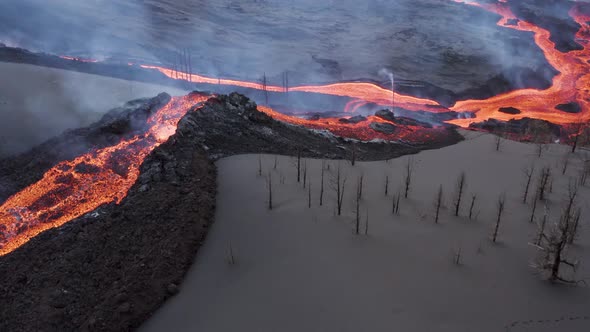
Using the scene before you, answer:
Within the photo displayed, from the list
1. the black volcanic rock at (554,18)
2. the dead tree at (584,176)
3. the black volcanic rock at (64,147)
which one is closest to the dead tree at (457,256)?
the dead tree at (584,176)

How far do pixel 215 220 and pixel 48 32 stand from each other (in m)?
57.0

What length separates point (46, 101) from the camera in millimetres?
20938

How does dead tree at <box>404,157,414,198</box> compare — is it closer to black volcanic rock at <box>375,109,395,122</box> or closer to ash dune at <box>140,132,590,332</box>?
ash dune at <box>140,132,590,332</box>

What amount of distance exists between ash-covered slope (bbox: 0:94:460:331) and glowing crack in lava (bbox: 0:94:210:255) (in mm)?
796

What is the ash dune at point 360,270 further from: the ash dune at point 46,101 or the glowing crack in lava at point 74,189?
the ash dune at point 46,101

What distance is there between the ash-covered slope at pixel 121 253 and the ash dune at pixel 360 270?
52 cm

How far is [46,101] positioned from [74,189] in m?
11.2

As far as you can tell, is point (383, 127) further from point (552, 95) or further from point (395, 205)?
point (552, 95)

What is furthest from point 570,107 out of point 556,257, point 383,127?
point 556,257

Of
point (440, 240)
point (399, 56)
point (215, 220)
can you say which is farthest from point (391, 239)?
point (399, 56)

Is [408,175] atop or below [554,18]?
below

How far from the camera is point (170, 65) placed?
173 ft

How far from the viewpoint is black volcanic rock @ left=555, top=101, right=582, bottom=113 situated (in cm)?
4278

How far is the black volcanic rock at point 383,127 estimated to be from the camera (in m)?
25.9
